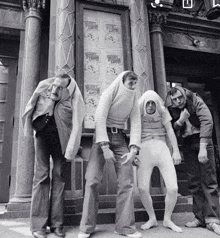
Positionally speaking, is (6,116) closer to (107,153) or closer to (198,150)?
(107,153)

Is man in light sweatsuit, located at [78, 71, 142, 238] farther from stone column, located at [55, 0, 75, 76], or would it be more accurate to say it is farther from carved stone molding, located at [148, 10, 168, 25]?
carved stone molding, located at [148, 10, 168, 25]

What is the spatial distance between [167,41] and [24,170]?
522cm

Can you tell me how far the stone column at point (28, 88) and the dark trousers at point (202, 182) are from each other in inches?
111

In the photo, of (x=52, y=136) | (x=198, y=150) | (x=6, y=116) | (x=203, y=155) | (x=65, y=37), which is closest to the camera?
(x=52, y=136)

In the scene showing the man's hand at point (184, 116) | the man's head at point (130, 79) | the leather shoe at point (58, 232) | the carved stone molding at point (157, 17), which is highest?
the carved stone molding at point (157, 17)

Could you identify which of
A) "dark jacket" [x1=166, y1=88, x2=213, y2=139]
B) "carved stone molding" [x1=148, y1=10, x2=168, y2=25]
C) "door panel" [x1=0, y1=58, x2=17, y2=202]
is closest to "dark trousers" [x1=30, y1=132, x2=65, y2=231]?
"dark jacket" [x1=166, y1=88, x2=213, y2=139]

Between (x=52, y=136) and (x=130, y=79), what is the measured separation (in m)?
1.13

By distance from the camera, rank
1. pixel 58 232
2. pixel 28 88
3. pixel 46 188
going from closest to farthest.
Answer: pixel 58 232 < pixel 46 188 < pixel 28 88

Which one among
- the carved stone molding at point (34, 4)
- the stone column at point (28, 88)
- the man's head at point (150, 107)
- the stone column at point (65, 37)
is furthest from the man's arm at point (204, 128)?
the carved stone molding at point (34, 4)

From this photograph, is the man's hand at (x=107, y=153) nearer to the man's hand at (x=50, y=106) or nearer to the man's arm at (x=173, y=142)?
the man's hand at (x=50, y=106)

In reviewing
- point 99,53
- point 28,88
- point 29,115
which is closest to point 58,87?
point 29,115

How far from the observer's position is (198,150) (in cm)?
318

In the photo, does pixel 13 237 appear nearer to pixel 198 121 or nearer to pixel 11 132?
pixel 198 121

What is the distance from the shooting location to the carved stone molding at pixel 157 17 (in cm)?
632
